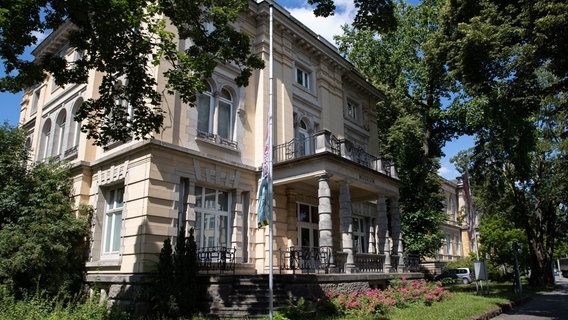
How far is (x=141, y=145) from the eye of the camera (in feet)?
48.1

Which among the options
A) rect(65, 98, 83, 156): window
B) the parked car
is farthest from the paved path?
rect(65, 98, 83, 156): window

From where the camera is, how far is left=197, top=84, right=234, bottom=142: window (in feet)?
56.6

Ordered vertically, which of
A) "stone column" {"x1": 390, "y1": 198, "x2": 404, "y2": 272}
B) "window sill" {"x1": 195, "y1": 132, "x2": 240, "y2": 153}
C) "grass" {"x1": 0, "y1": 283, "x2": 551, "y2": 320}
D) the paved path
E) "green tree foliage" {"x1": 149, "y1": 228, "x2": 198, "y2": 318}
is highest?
"window sill" {"x1": 195, "y1": 132, "x2": 240, "y2": 153}

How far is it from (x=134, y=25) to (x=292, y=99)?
11.0 meters

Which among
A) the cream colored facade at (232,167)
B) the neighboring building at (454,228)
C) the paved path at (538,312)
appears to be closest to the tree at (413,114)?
the cream colored facade at (232,167)

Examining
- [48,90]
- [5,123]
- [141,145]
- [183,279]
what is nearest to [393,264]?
[183,279]

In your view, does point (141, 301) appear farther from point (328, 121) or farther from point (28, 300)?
point (328, 121)

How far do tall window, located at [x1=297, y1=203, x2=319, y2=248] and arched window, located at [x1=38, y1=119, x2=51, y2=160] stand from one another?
1371 cm

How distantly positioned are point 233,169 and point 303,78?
311 inches

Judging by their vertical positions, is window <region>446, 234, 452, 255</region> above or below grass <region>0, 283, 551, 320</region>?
above

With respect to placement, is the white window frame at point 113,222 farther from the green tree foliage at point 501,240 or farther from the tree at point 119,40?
the green tree foliage at point 501,240

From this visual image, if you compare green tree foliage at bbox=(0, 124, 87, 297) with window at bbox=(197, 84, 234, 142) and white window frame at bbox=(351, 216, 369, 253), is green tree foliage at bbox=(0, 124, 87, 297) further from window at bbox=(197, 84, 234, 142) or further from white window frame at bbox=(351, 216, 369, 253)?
white window frame at bbox=(351, 216, 369, 253)

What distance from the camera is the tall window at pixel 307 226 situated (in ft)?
65.2

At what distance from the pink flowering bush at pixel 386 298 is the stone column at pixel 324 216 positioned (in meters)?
2.20
